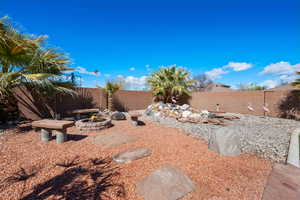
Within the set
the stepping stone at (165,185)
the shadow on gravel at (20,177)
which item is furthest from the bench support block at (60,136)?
the stepping stone at (165,185)

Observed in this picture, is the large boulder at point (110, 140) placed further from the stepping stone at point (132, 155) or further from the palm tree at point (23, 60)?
the palm tree at point (23, 60)

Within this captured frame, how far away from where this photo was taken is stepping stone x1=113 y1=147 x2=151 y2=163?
2418mm

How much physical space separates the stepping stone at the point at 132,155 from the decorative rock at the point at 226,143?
5.00 ft

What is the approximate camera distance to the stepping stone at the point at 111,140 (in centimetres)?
317

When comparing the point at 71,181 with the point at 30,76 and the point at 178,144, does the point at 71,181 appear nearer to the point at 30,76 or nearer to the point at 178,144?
the point at 178,144

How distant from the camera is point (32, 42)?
3.89 metres

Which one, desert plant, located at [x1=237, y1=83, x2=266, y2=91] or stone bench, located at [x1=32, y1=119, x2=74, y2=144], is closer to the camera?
stone bench, located at [x1=32, y1=119, x2=74, y2=144]

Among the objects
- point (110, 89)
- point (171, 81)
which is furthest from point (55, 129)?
point (171, 81)

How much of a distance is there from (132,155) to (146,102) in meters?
8.27

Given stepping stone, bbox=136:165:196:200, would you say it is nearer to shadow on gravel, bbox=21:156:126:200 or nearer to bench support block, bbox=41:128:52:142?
shadow on gravel, bbox=21:156:126:200

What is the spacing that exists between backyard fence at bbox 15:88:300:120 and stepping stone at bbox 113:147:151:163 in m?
5.20

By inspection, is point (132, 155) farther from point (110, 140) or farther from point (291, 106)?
point (291, 106)

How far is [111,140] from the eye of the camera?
3.42 m

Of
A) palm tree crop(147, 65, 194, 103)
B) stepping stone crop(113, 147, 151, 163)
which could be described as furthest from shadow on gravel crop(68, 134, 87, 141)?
palm tree crop(147, 65, 194, 103)
